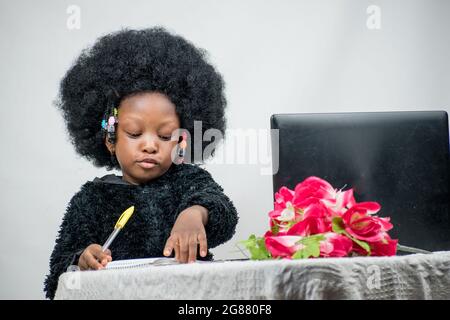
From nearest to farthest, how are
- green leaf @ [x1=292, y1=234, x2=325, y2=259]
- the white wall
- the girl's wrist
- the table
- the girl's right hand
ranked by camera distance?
the table
green leaf @ [x1=292, y1=234, x2=325, y2=259]
the girl's right hand
the girl's wrist
the white wall

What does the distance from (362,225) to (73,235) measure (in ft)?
2.67

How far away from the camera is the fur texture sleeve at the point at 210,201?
121cm

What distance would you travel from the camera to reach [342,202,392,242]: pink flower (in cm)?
65

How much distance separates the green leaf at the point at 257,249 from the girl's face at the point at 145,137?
2.28ft

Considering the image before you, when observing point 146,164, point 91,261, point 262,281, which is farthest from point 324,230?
point 146,164

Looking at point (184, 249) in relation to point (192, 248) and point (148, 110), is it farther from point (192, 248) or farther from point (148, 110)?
point (148, 110)

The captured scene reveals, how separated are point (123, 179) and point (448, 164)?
84 cm

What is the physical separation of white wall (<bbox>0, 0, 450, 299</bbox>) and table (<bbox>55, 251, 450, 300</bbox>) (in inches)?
52.7

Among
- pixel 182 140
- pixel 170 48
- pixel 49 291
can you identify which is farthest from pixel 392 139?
pixel 49 291

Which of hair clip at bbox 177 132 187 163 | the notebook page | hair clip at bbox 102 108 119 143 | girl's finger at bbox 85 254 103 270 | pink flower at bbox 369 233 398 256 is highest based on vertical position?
hair clip at bbox 102 108 119 143

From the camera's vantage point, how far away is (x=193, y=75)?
61.3 inches

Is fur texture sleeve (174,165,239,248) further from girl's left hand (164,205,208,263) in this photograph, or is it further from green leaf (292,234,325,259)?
green leaf (292,234,325,259)

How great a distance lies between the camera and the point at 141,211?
1.37 meters

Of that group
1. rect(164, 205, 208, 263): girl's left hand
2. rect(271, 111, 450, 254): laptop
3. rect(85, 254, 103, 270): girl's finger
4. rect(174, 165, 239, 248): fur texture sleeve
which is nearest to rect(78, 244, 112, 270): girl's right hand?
rect(85, 254, 103, 270): girl's finger
